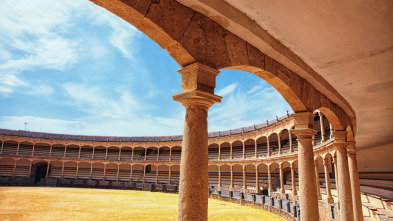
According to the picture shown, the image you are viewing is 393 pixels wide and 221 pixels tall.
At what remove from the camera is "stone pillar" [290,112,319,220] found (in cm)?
477

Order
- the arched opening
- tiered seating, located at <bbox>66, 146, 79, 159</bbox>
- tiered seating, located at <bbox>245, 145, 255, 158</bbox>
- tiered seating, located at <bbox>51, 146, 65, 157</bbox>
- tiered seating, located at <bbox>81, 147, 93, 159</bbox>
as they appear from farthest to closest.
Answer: tiered seating, located at <bbox>81, 147, 93, 159</bbox>, tiered seating, located at <bbox>66, 146, 79, 159</bbox>, tiered seating, located at <bbox>51, 146, 65, 157</bbox>, the arched opening, tiered seating, located at <bbox>245, 145, 255, 158</bbox>

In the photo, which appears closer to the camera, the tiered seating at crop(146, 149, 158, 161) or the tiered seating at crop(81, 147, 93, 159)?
the tiered seating at crop(146, 149, 158, 161)


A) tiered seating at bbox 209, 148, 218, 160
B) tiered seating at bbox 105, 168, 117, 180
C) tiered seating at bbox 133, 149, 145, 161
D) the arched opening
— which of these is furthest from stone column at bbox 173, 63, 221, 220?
the arched opening

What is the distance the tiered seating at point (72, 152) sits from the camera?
1328 inches

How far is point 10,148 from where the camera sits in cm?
3241

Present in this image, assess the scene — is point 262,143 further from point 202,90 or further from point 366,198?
point 202,90

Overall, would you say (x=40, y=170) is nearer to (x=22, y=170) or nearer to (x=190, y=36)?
(x=22, y=170)

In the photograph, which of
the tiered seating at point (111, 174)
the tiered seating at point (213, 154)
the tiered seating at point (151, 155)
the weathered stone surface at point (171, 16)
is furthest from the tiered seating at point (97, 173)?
the weathered stone surface at point (171, 16)

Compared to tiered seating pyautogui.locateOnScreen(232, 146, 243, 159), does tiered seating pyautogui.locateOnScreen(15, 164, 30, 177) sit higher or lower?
lower

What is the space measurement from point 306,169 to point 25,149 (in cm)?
3775

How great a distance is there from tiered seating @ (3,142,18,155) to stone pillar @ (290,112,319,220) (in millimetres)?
36615

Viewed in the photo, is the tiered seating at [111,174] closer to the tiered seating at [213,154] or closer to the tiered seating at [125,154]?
the tiered seating at [125,154]

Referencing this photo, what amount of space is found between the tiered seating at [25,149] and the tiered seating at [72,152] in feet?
14.3

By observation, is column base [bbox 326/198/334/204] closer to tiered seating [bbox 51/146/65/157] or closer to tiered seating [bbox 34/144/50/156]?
tiered seating [bbox 51/146/65/157]
